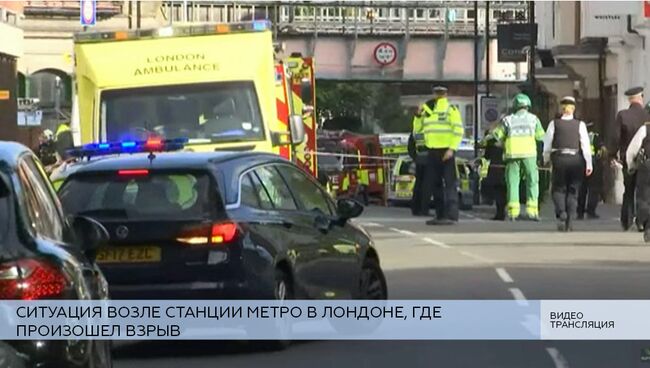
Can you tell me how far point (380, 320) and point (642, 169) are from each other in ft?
26.0

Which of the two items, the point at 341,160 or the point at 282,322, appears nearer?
the point at 282,322

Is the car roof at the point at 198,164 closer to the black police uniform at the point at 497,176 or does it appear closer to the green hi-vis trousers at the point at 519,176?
the green hi-vis trousers at the point at 519,176

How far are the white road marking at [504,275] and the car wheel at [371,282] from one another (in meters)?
2.38

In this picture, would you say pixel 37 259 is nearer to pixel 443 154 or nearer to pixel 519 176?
pixel 443 154

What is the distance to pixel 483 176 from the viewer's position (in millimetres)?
30953

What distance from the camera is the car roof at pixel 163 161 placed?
1260 centimetres

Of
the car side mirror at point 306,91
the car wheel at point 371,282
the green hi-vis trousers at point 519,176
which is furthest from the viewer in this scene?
the car side mirror at point 306,91

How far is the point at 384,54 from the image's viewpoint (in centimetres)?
6906

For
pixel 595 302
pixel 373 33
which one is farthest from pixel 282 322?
A: pixel 373 33

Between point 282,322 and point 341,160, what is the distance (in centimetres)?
3421

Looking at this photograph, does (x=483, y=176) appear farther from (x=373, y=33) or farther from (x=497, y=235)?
(x=373, y=33)

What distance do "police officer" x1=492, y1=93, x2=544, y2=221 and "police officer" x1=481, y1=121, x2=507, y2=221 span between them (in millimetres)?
1751

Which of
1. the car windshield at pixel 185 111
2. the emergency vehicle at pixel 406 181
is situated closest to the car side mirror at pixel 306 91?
the emergency vehicle at pixel 406 181

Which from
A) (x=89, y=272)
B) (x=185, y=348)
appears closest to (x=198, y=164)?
(x=185, y=348)
